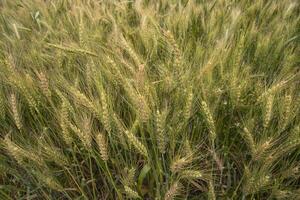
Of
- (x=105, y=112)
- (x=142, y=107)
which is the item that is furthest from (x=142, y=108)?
(x=105, y=112)

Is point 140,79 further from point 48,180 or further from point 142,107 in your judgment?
point 48,180

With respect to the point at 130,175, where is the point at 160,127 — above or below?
above

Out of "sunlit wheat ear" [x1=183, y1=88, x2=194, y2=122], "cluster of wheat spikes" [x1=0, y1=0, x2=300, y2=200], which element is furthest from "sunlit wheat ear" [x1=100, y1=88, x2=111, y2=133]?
"sunlit wheat ear" [x1=183, y1=88, x2=194, y2=122]

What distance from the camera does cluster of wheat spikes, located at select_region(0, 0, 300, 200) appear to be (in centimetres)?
124

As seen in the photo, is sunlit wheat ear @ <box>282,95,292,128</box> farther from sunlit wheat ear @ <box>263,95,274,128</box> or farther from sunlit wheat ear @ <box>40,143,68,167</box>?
sunlit wheat ear @ <box>40,143,68,167</box>

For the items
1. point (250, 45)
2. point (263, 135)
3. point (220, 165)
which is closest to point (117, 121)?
point (220, 165)

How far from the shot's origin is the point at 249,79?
145 cm

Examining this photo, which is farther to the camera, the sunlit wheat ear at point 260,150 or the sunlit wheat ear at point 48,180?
the sunlit wheat ear at point 48,180

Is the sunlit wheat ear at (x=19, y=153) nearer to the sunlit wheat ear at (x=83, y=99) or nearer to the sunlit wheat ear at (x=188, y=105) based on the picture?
the sunlit wheat ear at (x=83, y=99)

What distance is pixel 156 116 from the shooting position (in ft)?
3.87

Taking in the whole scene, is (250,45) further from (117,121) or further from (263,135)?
(117,121)

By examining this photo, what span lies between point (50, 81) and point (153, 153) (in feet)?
1.61

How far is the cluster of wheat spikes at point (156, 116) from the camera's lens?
1.24 meters

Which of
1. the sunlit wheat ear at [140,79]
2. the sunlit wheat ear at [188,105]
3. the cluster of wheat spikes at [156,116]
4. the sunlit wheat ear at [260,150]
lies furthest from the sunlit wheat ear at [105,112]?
the sunlit wheat ear at [260,150]
